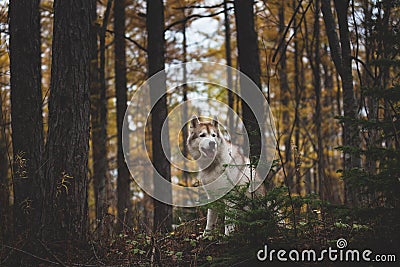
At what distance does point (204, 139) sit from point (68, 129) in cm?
204

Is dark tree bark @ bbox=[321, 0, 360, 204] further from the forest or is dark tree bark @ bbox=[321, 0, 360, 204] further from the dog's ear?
the dog's ear

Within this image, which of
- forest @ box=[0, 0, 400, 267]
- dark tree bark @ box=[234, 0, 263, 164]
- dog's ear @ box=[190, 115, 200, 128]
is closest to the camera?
forest @ box=[0, 0, 400, 267]

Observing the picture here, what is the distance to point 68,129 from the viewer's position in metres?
5.88

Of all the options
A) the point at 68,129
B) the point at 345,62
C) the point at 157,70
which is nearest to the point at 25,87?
the point at 68,129

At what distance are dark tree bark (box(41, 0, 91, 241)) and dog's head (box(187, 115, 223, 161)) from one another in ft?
5.88

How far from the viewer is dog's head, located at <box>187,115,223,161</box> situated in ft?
23.1

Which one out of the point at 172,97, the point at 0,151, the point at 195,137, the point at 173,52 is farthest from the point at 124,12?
the point at 0,151

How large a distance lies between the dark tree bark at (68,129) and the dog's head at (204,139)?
179 cm

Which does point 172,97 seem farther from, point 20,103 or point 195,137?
point 20,103

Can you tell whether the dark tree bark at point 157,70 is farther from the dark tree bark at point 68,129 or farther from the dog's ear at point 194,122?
the dark tree bark at point 68,129

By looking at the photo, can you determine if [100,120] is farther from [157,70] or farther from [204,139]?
[204,139]

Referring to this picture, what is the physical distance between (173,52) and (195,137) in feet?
22.8

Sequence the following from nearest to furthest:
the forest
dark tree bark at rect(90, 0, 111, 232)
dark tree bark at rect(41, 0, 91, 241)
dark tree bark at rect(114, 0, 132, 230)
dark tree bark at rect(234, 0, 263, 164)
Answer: the forest
dark tree bark at rect(41, 0, 91, 241)
dark tree bark at rect(234, 0, 263, 164)
dark tree bark at rect(90, 0, 111, 232)
dark tree bark at rect(114, 0, 132, 230)

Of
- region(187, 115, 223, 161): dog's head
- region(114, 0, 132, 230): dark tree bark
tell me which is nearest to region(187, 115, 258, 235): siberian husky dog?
region(187, 115, 223, 161): dog's head
